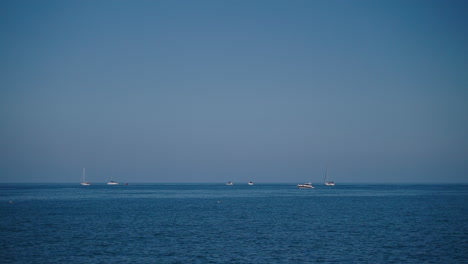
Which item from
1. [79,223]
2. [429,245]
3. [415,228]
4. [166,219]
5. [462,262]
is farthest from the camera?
[166,219]

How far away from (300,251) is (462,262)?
1427 cm

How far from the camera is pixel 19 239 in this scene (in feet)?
162

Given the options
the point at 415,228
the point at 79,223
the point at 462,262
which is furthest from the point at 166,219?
the point at 462,262

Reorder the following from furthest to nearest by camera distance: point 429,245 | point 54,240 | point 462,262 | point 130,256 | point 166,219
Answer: point 166,219, point 54,240, point 429,245, point 130,256, point 462,262

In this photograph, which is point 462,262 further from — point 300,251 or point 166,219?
point 166,219

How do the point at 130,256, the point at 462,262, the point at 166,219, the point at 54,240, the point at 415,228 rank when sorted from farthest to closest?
the point at 166,219 → the point at 415,228 → the point at 54,240 → the point at 130,256 → the point at 462,262

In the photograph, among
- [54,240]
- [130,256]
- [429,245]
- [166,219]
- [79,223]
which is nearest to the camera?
[130,256]

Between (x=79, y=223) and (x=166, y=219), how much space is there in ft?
44.8

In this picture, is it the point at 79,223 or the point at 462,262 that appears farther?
the point at 79,223

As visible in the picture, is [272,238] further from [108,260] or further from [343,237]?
[108,260]

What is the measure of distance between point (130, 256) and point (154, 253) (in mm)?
2407

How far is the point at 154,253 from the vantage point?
41.4 m

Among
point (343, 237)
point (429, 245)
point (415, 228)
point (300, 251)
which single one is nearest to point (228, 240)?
point (300, 251)

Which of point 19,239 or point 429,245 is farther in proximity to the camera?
point 19,239
